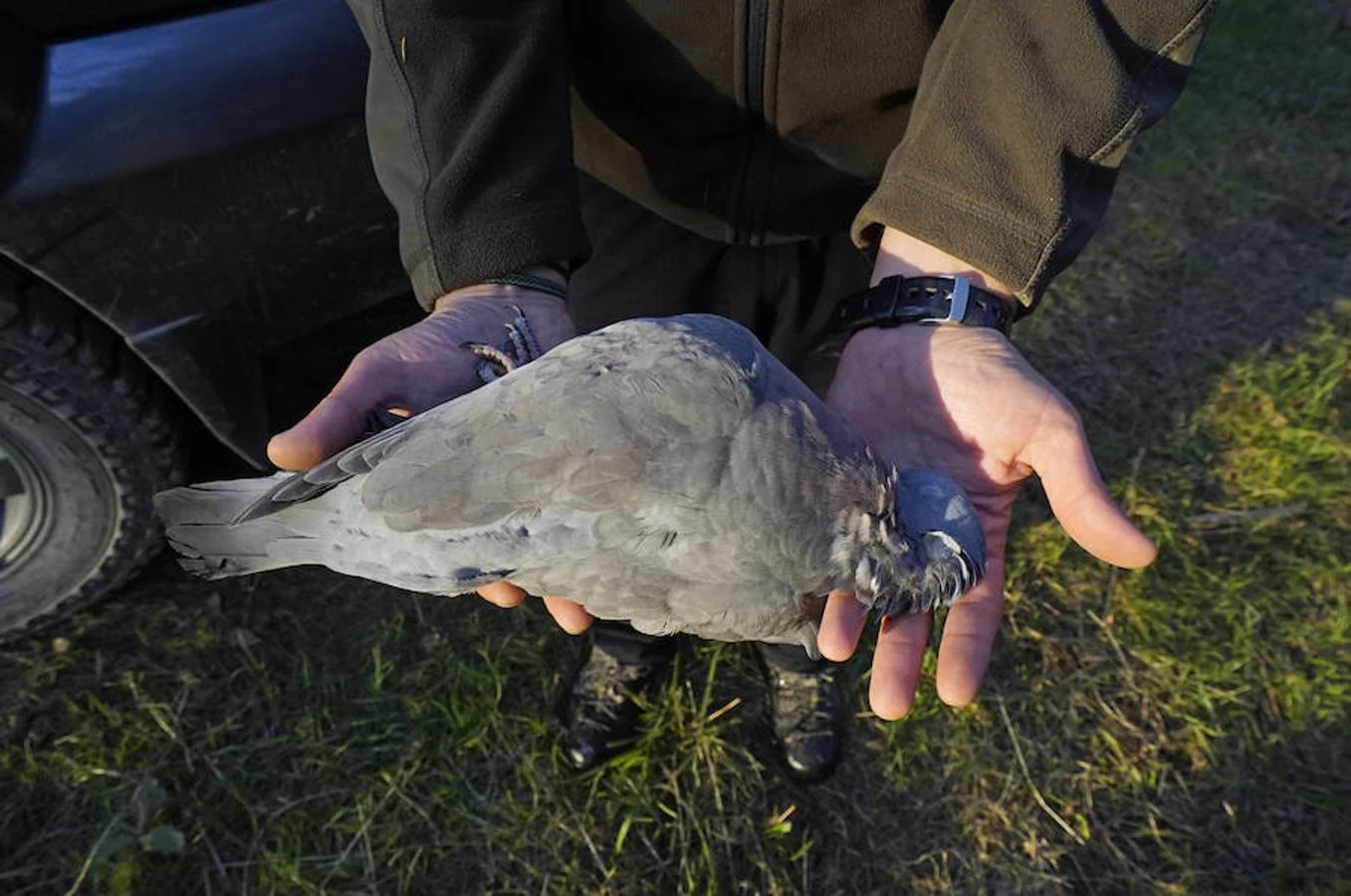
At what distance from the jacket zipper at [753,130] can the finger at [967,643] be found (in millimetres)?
1134

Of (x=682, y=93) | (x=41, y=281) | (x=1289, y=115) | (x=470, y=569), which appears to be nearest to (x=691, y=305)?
(x=682, y=93)

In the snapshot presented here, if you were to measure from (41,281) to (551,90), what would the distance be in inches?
60.6

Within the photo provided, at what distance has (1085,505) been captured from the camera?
78.7 inches

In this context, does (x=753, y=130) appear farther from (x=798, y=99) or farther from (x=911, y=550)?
(x=911, y=550)

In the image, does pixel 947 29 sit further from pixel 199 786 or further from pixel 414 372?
pixel 199 786

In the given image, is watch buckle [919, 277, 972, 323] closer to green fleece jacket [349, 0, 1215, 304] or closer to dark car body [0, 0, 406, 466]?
green fleece jacket [349, 0, 1215, 304]

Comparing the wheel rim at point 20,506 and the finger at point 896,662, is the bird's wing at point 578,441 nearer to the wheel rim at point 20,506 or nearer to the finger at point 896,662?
the finger at point 896,662

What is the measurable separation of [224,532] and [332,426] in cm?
33

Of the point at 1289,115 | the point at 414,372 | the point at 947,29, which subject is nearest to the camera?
the point at 414,372

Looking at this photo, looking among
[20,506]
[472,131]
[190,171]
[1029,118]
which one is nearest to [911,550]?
[1029,118]

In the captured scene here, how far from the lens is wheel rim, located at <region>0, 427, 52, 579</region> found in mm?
2793

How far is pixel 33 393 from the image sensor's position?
2.64 metres

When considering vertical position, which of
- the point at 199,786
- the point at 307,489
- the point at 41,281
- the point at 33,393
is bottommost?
the point at 199,786

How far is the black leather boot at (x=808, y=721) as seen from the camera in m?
3.18
